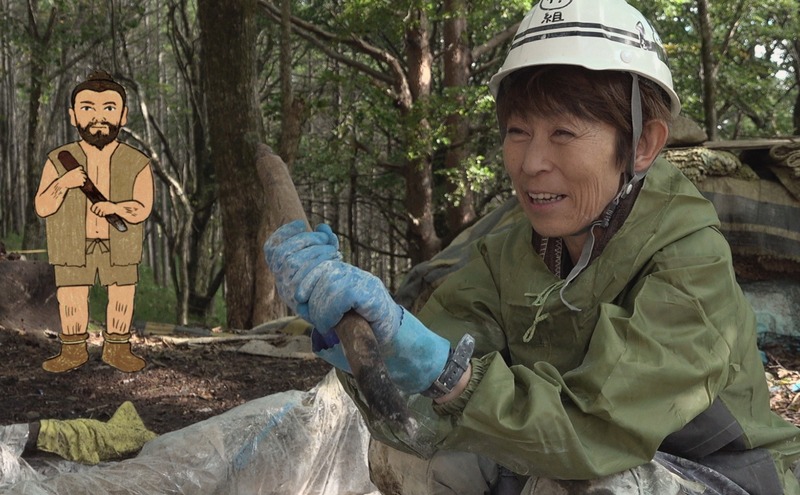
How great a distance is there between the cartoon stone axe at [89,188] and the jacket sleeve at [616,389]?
2.94 metres

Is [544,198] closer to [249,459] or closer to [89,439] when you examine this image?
[249,459]

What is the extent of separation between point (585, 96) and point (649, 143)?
22cm

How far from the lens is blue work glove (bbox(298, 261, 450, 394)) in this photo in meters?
1.72

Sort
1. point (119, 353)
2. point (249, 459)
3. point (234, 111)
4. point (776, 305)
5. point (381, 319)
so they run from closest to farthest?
point (381, 319), point (249, 459), point (119, 353), point (776, 305), point (234, 111)

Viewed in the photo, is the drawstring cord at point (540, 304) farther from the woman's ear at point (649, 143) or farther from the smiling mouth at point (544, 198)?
the woman's ear at point (649, 143)

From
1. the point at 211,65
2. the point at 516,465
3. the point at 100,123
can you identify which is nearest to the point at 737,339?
the point at 516,465

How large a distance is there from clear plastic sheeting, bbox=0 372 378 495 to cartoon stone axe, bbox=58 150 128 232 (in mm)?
1389

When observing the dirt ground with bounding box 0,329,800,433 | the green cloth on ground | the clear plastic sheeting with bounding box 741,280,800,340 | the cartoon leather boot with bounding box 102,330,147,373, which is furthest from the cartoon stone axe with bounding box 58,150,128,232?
the clear plastic sheeting with bounding box 741,280,800,340

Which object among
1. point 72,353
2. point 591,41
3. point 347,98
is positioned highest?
point 347,98

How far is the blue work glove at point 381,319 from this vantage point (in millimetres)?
1720

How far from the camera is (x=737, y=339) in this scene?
80.4 inches

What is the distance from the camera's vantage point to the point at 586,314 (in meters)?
2.12

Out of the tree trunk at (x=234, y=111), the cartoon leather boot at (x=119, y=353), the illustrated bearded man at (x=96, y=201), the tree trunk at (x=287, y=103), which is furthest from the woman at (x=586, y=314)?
the tree trunk at (x=234, y=111)

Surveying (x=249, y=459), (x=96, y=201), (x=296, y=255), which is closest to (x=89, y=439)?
(x=249, y=459)
